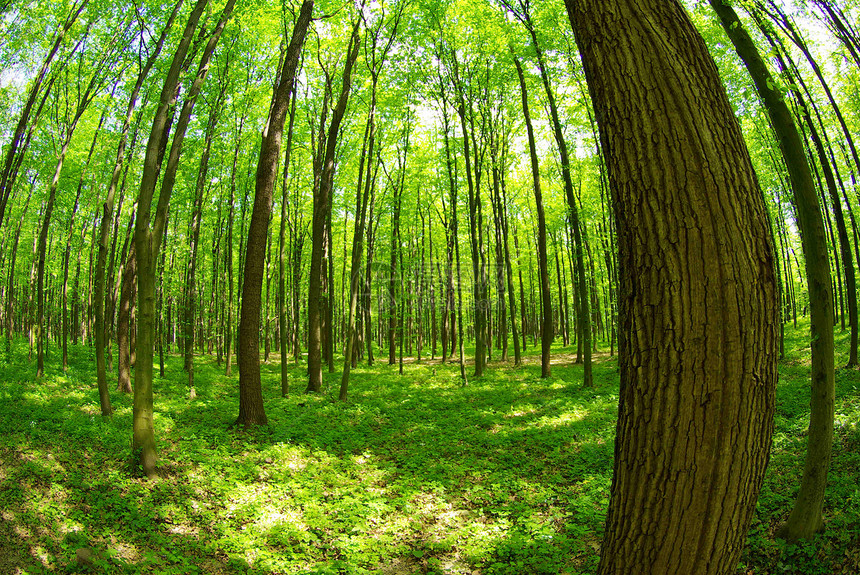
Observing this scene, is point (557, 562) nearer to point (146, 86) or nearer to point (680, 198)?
point (680, 198)

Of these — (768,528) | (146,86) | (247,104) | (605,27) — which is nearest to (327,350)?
(247,104)

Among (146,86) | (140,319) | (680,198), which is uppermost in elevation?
(146,86)

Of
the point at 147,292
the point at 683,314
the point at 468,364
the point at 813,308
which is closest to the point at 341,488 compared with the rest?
the point at 147,292

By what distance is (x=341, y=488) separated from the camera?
21.6ft

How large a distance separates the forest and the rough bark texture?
0.04 feet

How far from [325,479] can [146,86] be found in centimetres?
1195

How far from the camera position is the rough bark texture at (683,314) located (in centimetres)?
167

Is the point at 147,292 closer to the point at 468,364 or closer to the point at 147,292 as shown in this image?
the point at 147,292

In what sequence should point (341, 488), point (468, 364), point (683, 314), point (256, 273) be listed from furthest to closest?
point (468, 364) < point (256, 273) < point (341, 488) < point (683, 314)

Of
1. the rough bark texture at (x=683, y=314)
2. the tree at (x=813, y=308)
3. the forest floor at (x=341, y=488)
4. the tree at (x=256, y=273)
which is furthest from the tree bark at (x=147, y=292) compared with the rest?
the tree at (x=813, y=308)

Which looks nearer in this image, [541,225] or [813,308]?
[813,308]

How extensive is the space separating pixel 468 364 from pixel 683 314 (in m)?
18.9

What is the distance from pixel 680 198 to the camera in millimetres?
1739

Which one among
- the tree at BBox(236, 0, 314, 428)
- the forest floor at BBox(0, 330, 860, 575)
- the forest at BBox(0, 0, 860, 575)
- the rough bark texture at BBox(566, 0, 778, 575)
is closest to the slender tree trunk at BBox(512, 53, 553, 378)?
the forest at BBox(0, 0, 860, 575)
